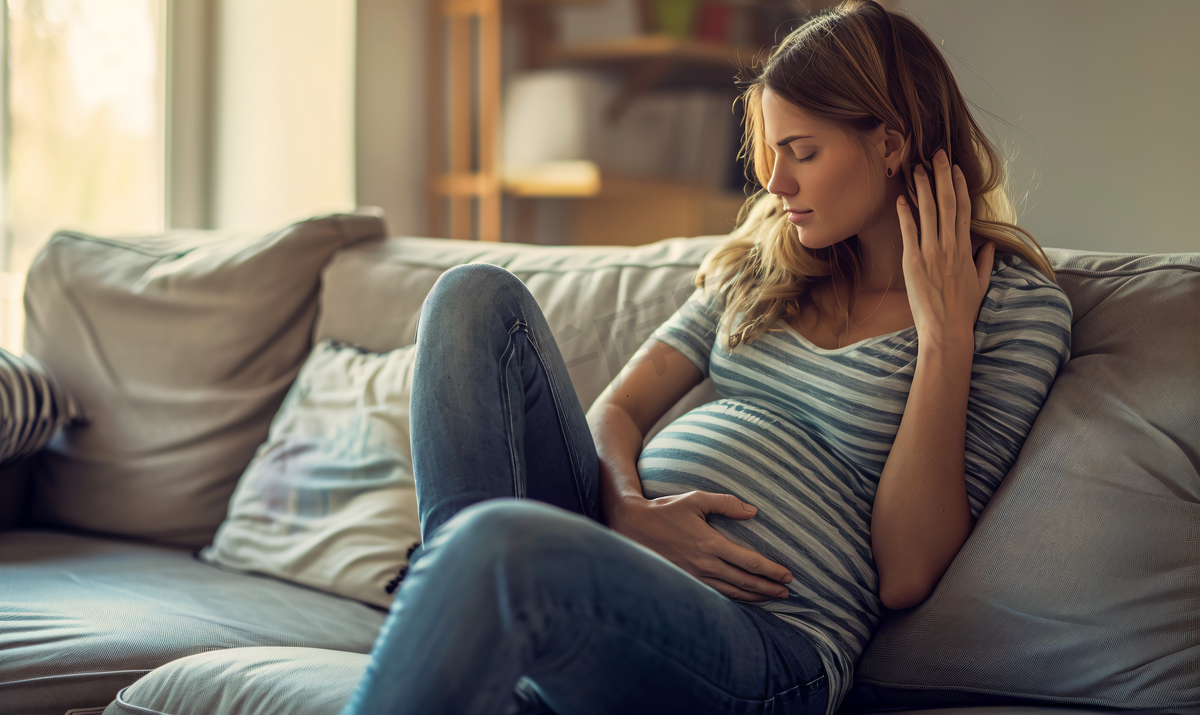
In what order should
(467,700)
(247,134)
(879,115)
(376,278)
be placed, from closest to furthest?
(467,700)
(879,115)
(376,278)
(247,134)

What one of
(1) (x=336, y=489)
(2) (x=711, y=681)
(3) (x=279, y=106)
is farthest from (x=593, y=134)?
(2) (x=711, y=681)

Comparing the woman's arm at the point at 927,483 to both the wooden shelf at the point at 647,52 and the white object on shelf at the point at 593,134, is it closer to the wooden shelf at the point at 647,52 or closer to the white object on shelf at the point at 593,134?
the white object on shelf at the point at 593,134

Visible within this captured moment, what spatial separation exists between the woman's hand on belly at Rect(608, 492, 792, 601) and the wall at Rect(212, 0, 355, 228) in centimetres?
175

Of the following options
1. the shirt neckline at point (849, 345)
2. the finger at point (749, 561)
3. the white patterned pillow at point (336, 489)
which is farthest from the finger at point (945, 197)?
the white patterned pillow at point (336, 489)

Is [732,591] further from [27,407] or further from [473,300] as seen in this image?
[27,407]

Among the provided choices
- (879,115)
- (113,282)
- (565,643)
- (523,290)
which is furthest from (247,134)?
(565,643)

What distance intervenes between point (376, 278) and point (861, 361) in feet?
2.63

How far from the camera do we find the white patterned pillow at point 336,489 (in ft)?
3.76

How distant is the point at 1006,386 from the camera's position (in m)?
0.86

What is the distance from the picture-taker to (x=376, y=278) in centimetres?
141

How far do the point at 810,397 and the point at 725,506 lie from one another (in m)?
0.16

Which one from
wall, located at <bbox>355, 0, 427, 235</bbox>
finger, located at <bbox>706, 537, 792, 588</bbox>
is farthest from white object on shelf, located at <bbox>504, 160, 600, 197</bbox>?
finger, located at <bbox>706, 537, 792, 588</bbox>

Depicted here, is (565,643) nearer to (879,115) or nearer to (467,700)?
(467,700)

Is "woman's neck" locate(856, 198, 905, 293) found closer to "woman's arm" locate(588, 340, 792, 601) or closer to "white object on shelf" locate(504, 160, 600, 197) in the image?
"woman's arm" locate(588, 340, 792, 601)
